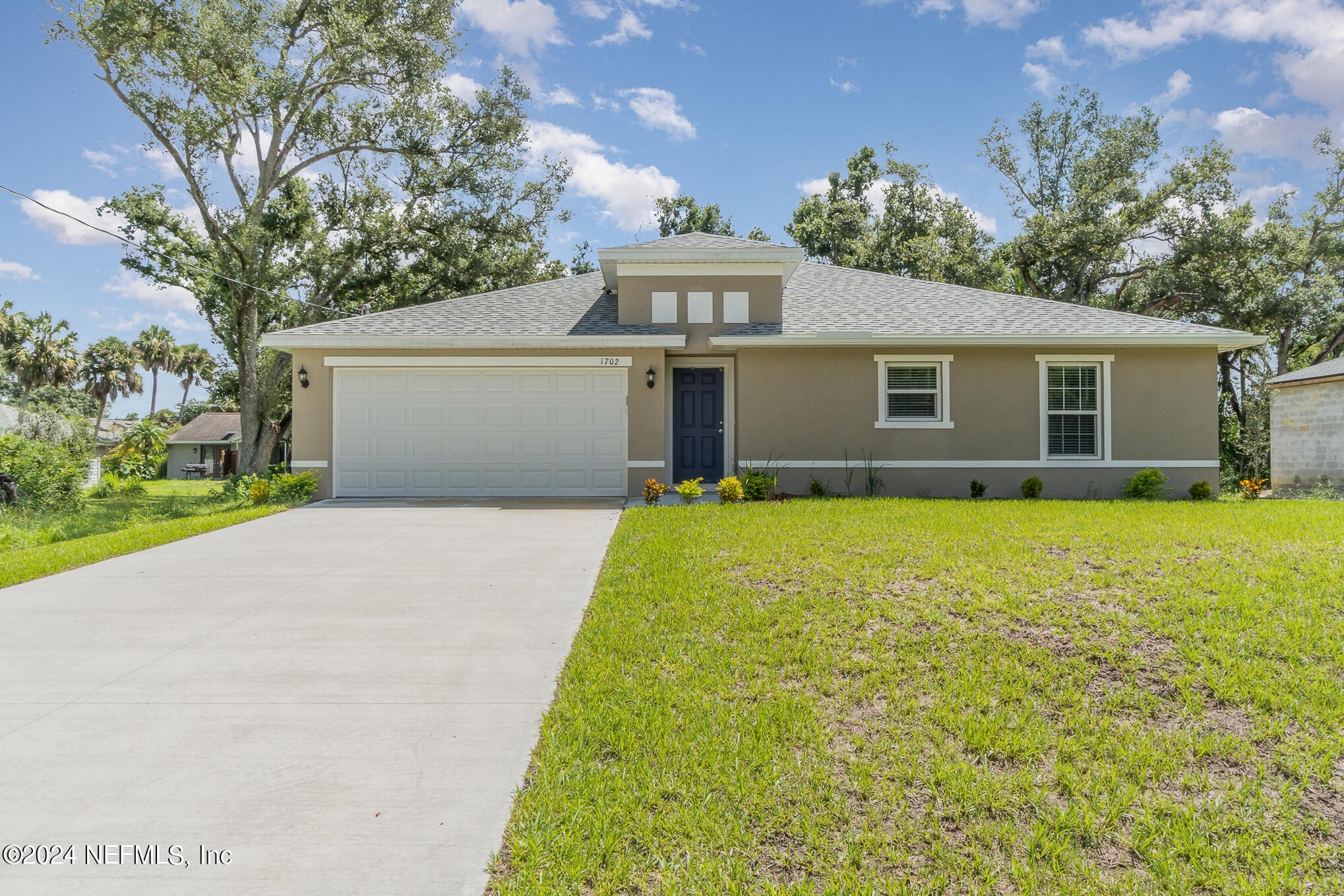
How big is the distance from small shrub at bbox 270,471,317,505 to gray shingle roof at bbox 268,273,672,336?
2560 millimetres

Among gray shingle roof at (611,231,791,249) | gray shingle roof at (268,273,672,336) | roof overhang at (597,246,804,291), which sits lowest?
gray shingle roof at (268,273,672,336)

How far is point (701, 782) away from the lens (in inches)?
102

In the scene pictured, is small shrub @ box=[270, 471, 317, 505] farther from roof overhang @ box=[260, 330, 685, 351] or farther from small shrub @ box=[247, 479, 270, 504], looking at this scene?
roof overhang @ box=[260, 330, 685, 351]

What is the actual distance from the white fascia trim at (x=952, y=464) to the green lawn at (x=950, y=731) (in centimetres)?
585

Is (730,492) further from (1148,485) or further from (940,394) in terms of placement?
(1148,485)

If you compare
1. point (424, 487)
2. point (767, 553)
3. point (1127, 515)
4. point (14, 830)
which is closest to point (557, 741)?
point (14, 830)

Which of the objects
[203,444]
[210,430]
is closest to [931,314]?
[203,444]

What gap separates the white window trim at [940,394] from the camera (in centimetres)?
1160

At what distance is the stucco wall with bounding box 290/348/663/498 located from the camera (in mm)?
11664

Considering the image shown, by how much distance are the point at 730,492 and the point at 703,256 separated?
A: 4.75m

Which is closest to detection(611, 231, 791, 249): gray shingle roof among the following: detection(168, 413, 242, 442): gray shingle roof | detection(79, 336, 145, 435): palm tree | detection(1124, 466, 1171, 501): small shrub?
detection(1124, 466, 1171, 501): small shrub

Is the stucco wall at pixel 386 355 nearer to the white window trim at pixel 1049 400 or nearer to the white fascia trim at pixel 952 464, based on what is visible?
the white fascia trim at pixel 952 464

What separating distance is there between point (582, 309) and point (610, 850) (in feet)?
39.2

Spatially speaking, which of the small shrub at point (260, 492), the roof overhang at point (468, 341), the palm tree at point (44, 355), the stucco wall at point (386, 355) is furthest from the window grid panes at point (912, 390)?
the palm tree at point (44, 355)
